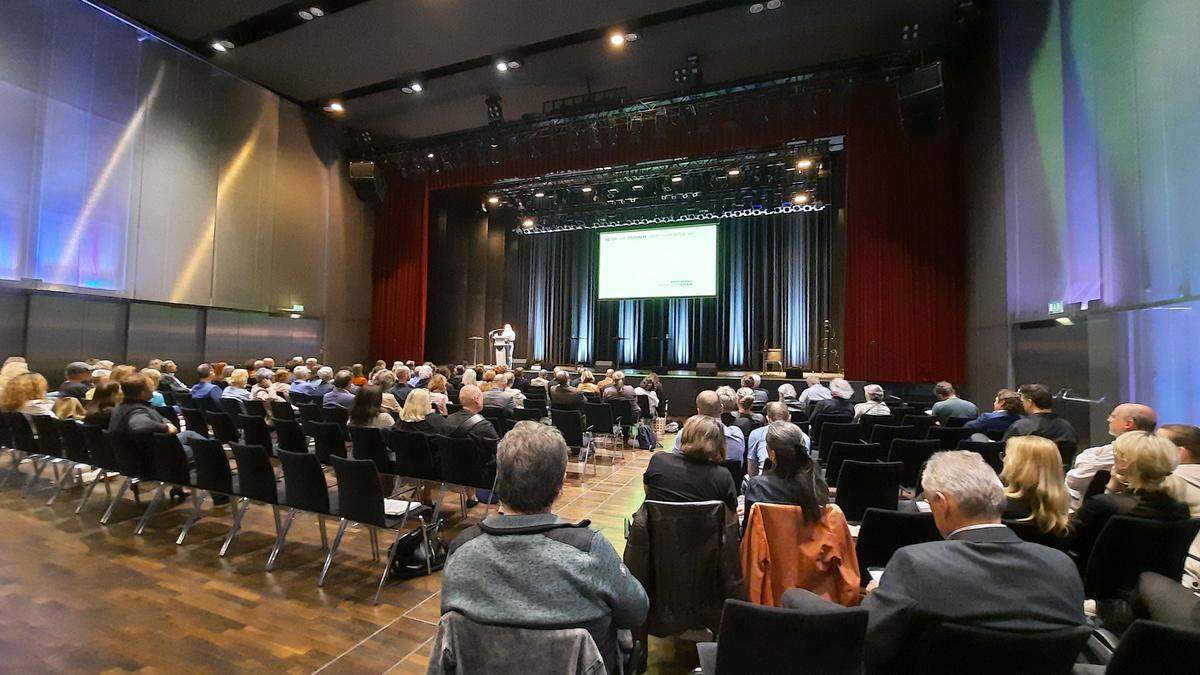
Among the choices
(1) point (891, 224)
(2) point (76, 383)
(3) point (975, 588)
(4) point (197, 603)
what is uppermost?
(1) point (891, 224)

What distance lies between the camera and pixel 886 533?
8.02ft

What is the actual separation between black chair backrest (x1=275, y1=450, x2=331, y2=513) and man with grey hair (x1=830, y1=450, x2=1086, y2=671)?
3257 mm

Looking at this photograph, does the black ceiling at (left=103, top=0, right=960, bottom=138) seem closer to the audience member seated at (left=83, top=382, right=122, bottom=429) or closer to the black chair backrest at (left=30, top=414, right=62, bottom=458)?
the audience member seated at (left=83, top=382, right=122, bottom=429)

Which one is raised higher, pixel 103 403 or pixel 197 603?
pixel 103 403

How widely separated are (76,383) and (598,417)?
6217mm

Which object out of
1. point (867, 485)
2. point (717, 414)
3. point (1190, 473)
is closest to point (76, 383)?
point (717, 414)

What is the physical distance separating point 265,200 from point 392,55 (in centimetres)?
488

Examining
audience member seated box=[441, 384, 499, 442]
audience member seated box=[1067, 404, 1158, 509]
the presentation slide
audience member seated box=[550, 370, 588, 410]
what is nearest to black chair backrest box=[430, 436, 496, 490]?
audience member seated box=[441, 384, 499, 442]

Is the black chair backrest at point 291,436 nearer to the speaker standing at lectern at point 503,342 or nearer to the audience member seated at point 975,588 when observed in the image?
the audience member seated at point 975,588

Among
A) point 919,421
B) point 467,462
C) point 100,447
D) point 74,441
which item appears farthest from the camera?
point 919,421

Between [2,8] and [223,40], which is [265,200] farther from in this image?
[2,8]

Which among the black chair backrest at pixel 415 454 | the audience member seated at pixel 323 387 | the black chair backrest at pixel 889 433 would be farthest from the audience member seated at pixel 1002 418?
the audience member seated at pixel 323 387

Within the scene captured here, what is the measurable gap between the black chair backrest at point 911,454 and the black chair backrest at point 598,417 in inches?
143

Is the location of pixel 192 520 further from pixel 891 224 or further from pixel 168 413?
pixel 891 224
